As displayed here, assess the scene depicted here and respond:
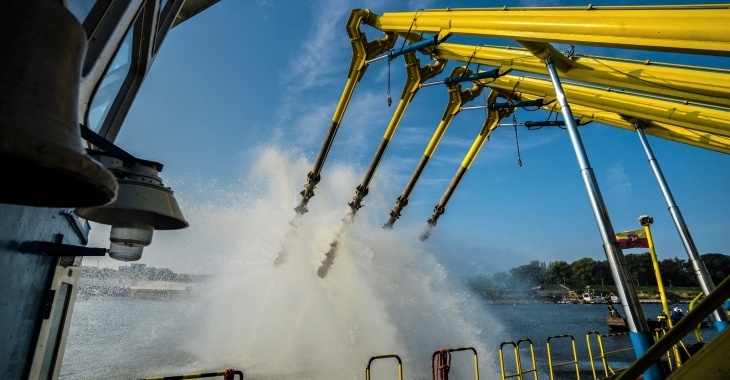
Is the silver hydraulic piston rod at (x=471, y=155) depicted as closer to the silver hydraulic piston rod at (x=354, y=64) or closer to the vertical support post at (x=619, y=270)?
the silver hydraulic piston rod at (x=354, y=64)

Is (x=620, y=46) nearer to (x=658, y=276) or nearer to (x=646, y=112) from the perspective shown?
(x=646, y=112)

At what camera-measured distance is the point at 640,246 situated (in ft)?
43.9

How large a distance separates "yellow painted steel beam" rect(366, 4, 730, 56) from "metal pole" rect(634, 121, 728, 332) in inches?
277

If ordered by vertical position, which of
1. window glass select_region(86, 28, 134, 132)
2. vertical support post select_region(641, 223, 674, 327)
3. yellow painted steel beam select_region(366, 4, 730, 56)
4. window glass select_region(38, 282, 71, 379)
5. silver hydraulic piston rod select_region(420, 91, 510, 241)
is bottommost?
window glass select_region(38, 282, 71, 379)

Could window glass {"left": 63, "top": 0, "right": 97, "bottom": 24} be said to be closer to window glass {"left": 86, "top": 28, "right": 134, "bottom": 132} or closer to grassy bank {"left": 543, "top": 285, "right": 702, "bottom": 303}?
window glass {"left": 86, "top": 28, "right": 134, "bottom": 132}

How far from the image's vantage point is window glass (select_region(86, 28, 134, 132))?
4.84 meters

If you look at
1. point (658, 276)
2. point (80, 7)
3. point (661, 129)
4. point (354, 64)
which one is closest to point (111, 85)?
point (80, 7)

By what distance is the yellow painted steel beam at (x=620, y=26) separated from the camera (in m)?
5.62

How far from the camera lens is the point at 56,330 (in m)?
4.67

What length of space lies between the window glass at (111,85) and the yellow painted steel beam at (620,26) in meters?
7.12

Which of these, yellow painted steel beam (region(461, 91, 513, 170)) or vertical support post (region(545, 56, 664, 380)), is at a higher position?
yellow painted steel beam (region(461, 91, 513, 170))

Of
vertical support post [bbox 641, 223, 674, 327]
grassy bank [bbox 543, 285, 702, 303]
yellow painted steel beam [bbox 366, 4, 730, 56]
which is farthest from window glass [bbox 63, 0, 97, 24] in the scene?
grassy bank [bbox 543, 285, 702, 303]

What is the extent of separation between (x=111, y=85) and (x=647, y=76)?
10.8 meters

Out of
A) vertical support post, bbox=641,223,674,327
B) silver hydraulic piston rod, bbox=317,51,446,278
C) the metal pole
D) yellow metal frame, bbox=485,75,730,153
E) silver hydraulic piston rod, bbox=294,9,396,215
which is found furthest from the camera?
silver hydraulic piston rod, bbox=317,51,446,278
